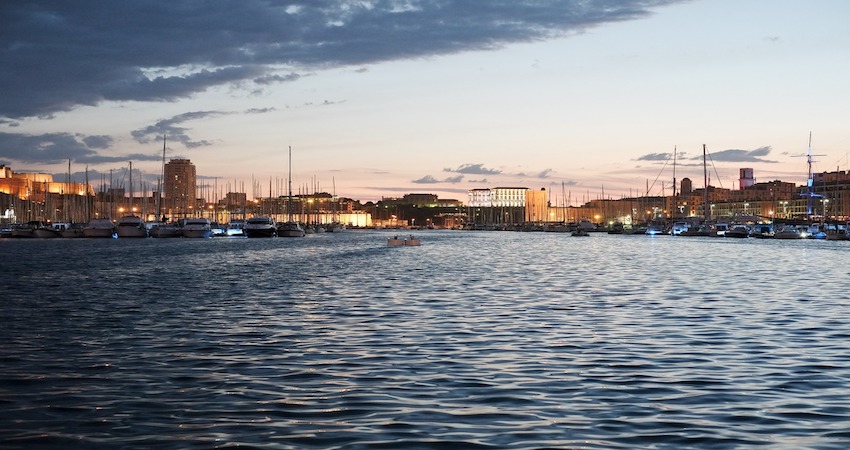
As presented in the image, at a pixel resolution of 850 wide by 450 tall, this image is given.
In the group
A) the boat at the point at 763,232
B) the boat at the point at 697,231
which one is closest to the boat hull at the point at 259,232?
the boat at the point at 697,231

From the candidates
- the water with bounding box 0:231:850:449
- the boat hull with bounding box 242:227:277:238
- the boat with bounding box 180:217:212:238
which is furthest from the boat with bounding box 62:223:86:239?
the water with bounding box 0:231:850:449

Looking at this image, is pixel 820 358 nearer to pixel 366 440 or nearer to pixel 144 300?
pixel 366 440

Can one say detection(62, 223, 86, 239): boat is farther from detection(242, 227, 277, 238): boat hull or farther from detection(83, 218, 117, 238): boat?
detection(242, 227, 277, 238): boat hull

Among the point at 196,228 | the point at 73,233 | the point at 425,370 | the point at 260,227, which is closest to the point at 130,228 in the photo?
the point at 196,228

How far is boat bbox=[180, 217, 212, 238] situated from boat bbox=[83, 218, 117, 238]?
1176 cm

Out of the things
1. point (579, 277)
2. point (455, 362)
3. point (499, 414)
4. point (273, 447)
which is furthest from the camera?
point (579, 277)

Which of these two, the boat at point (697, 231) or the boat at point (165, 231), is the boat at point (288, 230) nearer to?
the boat at point (165, 231)

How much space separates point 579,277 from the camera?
153 feet

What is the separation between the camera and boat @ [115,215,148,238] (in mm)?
145875

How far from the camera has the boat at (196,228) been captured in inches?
6112

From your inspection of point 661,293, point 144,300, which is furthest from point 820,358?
point 144,300

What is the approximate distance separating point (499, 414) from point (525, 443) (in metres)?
1.71

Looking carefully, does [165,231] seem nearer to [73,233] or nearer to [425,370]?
[73,233]

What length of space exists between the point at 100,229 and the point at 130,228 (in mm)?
4813
